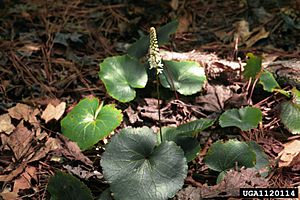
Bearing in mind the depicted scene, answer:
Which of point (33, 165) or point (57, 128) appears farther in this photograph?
point (57, 128)

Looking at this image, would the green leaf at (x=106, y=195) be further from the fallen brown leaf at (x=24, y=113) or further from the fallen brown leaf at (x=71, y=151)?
the fallen brown leaf at (x=24, y=113)

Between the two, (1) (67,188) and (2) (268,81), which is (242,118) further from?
(1) (67,188)

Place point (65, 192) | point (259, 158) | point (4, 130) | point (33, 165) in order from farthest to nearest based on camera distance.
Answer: point (4, 130), point (33, 165), point (259, 158), point (65, 192)

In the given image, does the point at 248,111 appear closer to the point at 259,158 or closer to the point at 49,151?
the point at 259,158

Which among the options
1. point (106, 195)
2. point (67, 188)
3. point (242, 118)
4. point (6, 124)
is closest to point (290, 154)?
point (242, 118)

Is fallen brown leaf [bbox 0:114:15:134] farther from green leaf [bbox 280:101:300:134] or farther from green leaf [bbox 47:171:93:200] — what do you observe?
green leaf [bbox 280:101:300:134]

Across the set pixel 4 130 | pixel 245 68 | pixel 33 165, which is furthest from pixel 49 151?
pixel 245 68
